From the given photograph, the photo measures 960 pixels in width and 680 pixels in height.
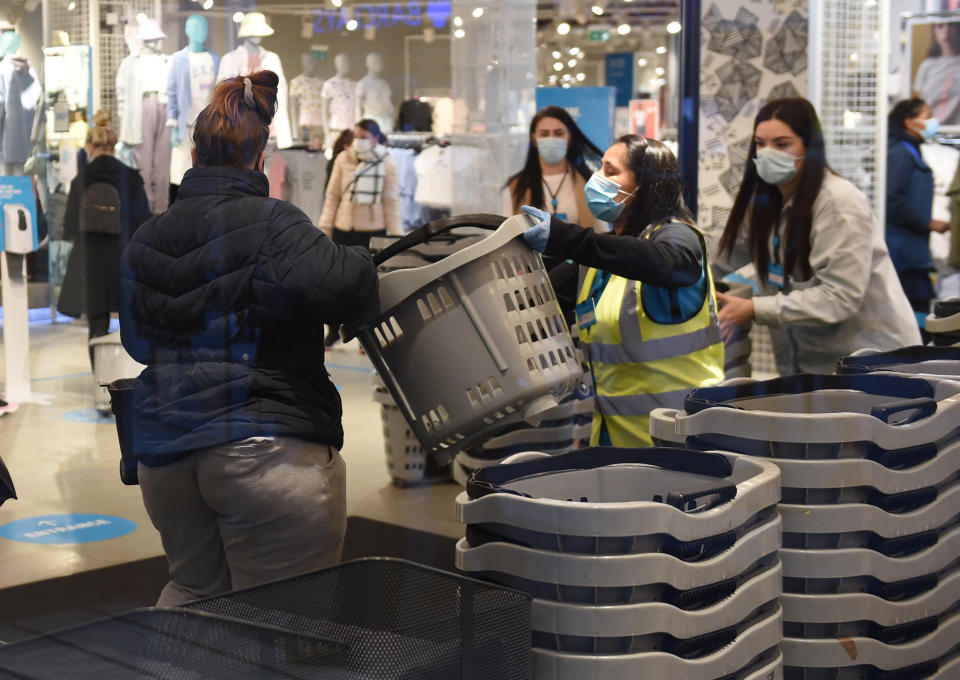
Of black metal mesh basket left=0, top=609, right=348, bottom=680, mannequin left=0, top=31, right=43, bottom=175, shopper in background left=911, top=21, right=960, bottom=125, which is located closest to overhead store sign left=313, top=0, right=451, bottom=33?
mannequin left=0, top=31, right=43, bottom=175

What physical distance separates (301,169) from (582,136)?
3.60 feet

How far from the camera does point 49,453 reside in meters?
2.45

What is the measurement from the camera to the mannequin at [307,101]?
7.80 feet

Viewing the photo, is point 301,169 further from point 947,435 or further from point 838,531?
point 947,435

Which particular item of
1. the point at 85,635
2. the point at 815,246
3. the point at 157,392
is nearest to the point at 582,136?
the point at 815,246

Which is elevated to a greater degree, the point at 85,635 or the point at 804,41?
the point at 804,41

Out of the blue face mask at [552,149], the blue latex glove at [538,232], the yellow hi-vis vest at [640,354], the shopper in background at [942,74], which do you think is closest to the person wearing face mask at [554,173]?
the blue face mask at [552,149]

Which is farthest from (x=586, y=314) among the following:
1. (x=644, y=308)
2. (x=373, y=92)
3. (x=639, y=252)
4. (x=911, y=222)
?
(x=911, y=222)

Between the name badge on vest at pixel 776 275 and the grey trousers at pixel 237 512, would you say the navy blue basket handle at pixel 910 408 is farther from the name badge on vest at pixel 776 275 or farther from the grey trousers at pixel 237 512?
the name badge on vest at pixel 776 275

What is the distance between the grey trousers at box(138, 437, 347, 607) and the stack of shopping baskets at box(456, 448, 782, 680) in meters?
0.35

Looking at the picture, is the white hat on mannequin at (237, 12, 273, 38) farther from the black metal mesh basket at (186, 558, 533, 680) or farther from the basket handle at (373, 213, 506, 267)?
the black metal mesh basket at (186, 558, 533, 680)

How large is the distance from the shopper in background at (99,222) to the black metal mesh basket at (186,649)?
56 centimetres

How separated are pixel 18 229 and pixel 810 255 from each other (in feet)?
8.01

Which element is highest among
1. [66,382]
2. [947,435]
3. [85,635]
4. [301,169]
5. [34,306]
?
[301,169]
